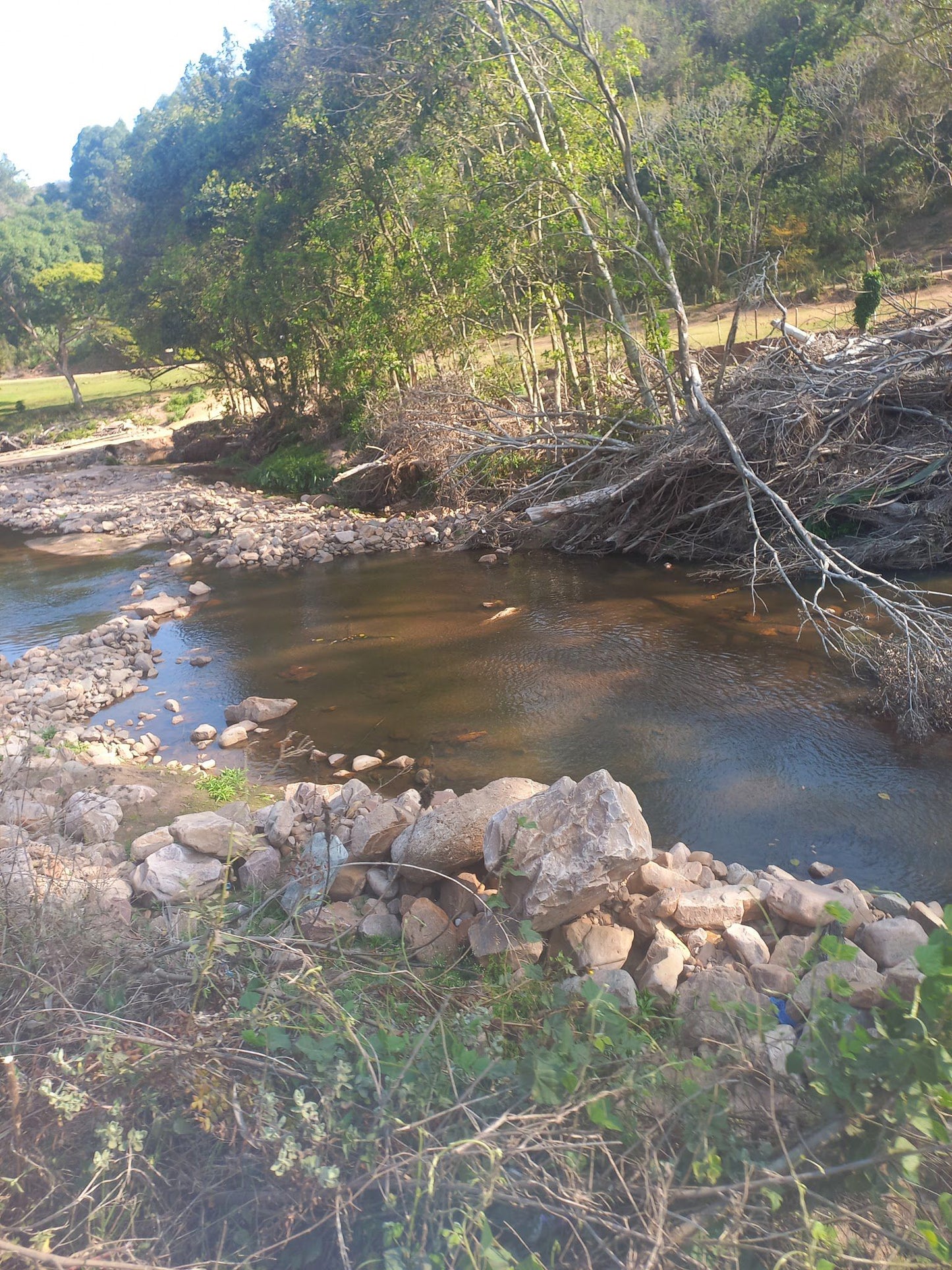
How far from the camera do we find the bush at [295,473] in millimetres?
19375

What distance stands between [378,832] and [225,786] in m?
2.30

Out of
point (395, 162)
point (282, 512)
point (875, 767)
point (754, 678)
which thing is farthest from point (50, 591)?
point (875, 767)

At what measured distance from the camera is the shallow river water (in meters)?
6.20

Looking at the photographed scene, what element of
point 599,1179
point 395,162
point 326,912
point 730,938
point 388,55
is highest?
point 388,55

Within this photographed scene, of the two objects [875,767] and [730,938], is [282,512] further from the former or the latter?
[730,938]

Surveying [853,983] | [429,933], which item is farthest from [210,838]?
[853,983]

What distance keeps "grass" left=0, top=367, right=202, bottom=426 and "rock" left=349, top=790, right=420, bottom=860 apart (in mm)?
27622

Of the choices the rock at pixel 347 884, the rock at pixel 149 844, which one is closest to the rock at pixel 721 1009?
the rock at pixel 347 884

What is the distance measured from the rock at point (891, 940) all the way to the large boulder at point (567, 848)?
3.64 ft

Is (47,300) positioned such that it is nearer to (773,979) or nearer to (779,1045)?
(773,979)

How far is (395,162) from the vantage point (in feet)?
55.4

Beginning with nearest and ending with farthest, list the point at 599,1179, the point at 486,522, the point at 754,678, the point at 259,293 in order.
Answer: the point at 599,1179 → the point at 754,678 → the point at 486,522 → the point at 259,293

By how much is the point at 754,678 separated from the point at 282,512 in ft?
37.2

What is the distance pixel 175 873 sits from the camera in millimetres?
4844
